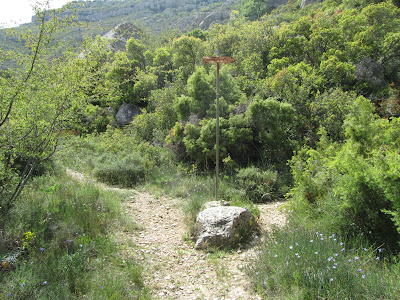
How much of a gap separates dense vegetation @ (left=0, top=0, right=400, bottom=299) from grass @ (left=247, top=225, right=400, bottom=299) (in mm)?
17

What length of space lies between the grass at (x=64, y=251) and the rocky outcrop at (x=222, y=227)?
3.92ft

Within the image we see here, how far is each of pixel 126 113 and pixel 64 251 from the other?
447 inches

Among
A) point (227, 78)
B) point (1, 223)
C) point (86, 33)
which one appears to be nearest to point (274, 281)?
point (1, 223)

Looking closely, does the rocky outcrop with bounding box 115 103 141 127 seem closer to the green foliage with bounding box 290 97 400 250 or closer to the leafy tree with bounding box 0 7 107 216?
the leafy tree with bounding box 0 7 107 216

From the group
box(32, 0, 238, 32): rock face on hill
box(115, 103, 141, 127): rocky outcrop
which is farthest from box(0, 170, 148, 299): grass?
box(32, 0, 238, 32): rock face on hill

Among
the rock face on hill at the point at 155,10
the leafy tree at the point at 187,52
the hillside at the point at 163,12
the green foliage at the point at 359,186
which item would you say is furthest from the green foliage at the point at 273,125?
the rock face on hill at the point at 155,10

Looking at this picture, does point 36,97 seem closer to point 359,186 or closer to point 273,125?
point 359,186

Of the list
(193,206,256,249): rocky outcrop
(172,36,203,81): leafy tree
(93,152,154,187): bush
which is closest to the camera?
(193,206,256,249): rocky outcrop

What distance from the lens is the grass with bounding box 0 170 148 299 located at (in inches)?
114

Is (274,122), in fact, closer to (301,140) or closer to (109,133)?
(301,140)

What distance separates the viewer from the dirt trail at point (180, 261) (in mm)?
3279

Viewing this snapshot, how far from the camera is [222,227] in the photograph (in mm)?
4379

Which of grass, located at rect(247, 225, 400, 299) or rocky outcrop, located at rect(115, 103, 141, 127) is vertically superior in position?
grass, located at rect(247, 225, 400, 299)

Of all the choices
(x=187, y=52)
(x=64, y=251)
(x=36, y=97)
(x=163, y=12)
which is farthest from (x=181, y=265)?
(x=163, y=12)
